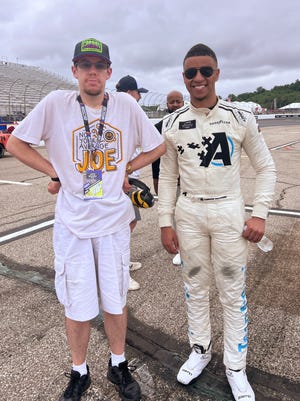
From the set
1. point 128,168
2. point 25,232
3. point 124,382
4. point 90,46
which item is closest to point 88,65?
point 90,46

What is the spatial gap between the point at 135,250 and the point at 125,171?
2.56 metres

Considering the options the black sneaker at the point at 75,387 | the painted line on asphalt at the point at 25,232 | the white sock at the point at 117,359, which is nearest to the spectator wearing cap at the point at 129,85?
the white sock at the point at 117,359

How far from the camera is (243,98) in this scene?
415 feet

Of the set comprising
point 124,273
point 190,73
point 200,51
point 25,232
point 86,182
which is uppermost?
point 200,51

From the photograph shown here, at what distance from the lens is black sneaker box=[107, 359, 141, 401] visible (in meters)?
2.22

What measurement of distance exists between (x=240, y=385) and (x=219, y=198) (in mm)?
1193

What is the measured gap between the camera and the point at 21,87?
49.5m

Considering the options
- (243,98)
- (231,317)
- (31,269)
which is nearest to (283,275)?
(231,317)

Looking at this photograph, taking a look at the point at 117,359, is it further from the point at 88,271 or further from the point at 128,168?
the point at 128,168

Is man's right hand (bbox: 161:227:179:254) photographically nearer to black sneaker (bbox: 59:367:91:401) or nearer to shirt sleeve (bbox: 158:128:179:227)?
shirt sleeve (bbox: 158:128:179:227)

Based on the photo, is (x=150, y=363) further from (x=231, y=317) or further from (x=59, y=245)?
(x=59, y=245)

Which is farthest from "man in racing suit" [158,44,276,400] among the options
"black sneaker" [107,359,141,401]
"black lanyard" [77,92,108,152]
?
"black lanyard" [77,92,108,152]

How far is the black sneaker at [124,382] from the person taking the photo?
222cm

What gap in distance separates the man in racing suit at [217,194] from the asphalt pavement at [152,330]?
0.72 feet
